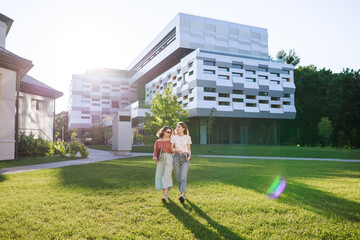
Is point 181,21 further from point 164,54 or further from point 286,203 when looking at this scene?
point 286,203

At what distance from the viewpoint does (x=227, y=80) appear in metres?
39.1

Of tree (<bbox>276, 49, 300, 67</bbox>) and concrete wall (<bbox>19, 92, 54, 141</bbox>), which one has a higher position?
tree (<bbox>276, 49, 300, 67</bbox>)

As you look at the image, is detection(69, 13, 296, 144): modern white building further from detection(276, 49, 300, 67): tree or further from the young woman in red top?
the young woman in red top

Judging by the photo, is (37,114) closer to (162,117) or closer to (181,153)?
(162,117)

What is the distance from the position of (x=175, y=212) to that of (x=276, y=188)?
3408 millimetres

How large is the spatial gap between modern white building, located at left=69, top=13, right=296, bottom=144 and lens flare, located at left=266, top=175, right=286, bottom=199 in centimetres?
2939

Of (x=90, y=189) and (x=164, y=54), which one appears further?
(x=164, y=54)

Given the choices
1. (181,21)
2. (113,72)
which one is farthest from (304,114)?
(113,72)

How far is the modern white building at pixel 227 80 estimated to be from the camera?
3816 cm

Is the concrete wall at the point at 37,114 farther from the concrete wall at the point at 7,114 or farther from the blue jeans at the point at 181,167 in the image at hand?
the blue jeans at the point at 181,167

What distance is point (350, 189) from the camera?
6.74 metres

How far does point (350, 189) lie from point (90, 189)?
6.73 metres

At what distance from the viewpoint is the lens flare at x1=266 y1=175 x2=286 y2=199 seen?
237 inches

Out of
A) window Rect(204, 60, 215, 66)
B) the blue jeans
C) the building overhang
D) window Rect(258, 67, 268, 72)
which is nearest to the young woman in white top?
the blue jeans
